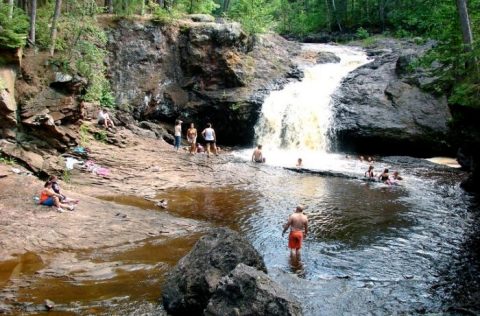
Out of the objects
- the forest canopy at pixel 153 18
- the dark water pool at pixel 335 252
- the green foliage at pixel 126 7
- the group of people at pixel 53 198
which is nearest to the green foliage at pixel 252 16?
the forest canopy at pixel 153 18

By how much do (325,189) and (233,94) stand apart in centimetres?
1111

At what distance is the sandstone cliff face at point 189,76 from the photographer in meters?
25.9

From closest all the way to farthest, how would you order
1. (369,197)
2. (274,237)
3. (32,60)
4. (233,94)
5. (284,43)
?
1. (274,237)
2. (369,197)
3. (32,60)
4. (233,94)
5. (284,43)

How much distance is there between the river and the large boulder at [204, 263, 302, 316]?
5.41 ft

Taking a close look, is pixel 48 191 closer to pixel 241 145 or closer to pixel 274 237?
pixel 274 237

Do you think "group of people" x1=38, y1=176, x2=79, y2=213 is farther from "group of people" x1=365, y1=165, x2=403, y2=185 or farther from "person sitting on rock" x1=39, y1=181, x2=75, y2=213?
"group of people" x1=365, y1=165, x2=403, y2=185

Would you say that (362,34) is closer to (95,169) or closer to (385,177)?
(385,177)

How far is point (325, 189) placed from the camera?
1772 centimetres

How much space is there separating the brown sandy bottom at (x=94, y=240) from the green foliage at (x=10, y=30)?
4921 mm

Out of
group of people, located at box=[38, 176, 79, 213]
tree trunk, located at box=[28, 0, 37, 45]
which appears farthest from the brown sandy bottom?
tree trunk, located at box=[28, 0, 37, 45]

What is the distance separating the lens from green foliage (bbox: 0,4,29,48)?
1593 cm

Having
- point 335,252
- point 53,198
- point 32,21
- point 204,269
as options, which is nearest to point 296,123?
point 32,21

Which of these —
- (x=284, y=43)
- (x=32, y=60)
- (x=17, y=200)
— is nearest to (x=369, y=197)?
(x=17, y=200)

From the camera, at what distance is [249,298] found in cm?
643
